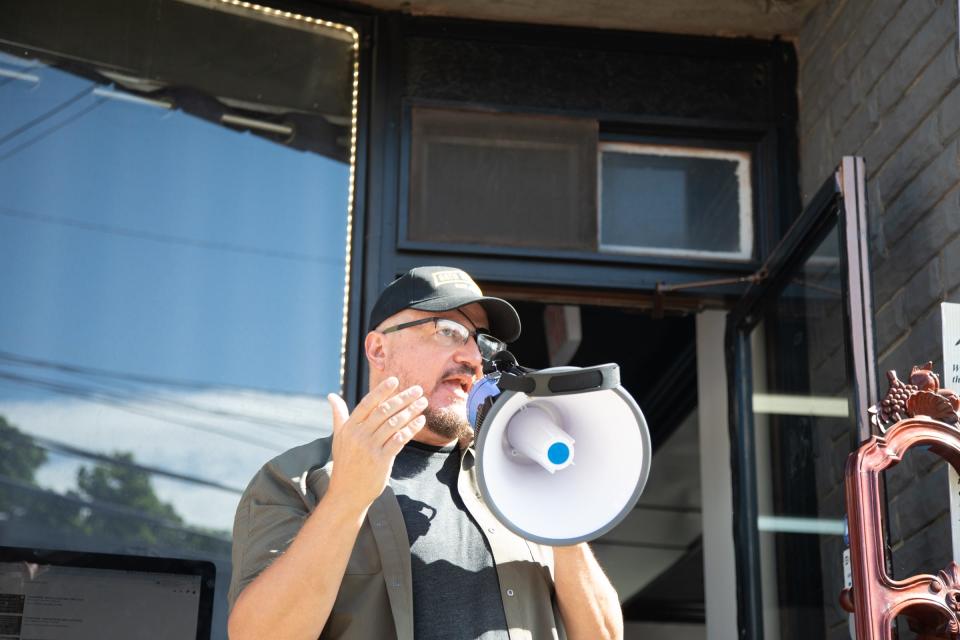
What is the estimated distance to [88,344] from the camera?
382 cm

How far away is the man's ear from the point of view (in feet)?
9.78

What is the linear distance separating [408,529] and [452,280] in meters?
0.58

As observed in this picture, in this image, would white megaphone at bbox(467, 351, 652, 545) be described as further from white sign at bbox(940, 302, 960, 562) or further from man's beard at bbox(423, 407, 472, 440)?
white sign at bbox(940, 302, 960, 562)

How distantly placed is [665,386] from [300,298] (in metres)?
2.12

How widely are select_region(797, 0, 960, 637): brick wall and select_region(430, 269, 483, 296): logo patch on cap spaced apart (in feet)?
3.70

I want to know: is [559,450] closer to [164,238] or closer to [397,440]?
[397,440]

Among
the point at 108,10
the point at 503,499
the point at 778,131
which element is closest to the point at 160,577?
the point at 503,499

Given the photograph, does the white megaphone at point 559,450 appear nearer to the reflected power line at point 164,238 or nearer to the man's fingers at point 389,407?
the man's fingers at point 389,407

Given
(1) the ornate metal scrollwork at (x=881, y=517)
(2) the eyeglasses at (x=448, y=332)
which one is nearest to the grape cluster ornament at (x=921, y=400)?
(1) the ornate metal scrollwork at (x=881, y=517)

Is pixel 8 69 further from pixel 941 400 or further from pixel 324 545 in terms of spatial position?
pixel 941 400

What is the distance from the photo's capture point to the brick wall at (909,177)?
3.29m

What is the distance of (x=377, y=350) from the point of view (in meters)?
3.01

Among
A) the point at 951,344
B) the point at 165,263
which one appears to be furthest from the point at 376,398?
the point at 165,263

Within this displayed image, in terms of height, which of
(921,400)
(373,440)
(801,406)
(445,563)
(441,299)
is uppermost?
(801,406)
